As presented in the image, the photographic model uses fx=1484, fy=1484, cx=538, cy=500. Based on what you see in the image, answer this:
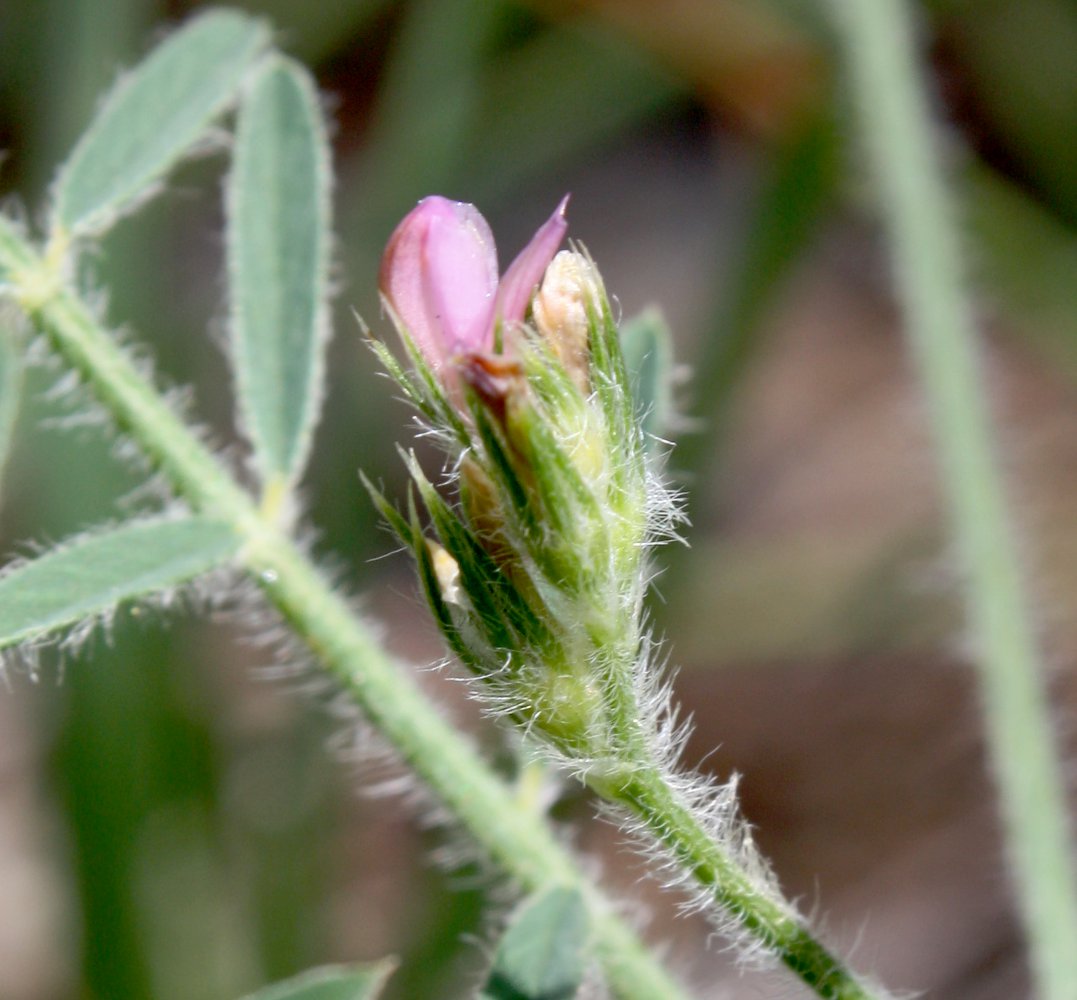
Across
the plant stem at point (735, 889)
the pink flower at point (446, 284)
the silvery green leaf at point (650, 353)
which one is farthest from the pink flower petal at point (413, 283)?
the silvery green leaf at point (650, 353)

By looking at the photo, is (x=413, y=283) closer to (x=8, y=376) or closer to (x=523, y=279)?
(x=523, y=279)

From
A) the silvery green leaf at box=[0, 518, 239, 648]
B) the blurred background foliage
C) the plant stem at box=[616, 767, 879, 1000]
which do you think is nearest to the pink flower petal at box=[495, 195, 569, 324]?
the plant stem at box=[616, 767, 879, 1000]

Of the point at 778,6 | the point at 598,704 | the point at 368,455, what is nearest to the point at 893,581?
the point at 368,455

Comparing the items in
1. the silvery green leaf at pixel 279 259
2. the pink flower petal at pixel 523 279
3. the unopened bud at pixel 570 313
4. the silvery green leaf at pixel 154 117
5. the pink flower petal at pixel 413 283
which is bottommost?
the unopened bud at pixel 570 313

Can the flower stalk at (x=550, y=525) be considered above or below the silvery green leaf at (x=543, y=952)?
above

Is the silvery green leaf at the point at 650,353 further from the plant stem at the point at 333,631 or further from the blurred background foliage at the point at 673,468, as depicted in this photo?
the blurred background foliage at the point at 673,468
